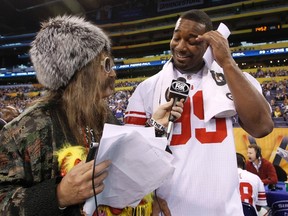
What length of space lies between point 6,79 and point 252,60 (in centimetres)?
2627

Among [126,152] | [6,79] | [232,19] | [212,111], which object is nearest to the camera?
[126,152]

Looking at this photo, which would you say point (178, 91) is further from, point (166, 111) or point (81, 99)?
point (81, 99)

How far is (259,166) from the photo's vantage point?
16.1 feet

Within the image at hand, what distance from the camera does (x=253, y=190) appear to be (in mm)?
3365

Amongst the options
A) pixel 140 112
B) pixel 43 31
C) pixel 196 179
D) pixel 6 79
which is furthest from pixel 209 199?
pixel 6 79

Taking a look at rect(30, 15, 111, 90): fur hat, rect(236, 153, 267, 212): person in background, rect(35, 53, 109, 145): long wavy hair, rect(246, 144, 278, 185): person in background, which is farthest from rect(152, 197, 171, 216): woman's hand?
rect(246, 144, 278, 185): person in background

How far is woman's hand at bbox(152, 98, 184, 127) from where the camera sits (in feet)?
4.28

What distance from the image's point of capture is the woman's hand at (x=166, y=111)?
130 centimetres

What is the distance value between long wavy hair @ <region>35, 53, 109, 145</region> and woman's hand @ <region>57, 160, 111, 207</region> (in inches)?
9.3

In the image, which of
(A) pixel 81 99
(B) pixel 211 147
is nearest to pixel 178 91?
(B) pixel 211 147

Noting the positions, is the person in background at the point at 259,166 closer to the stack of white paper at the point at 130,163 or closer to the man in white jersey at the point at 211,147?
the man in white jersey at the point at 211,147

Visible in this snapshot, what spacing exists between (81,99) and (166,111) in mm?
376

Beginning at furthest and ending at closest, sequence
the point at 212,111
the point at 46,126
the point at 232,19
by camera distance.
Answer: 1. the point at 232,19
2. the point at 212,111
3. the point at 46,126

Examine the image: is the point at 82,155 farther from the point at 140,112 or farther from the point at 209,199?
the point at 209,199
